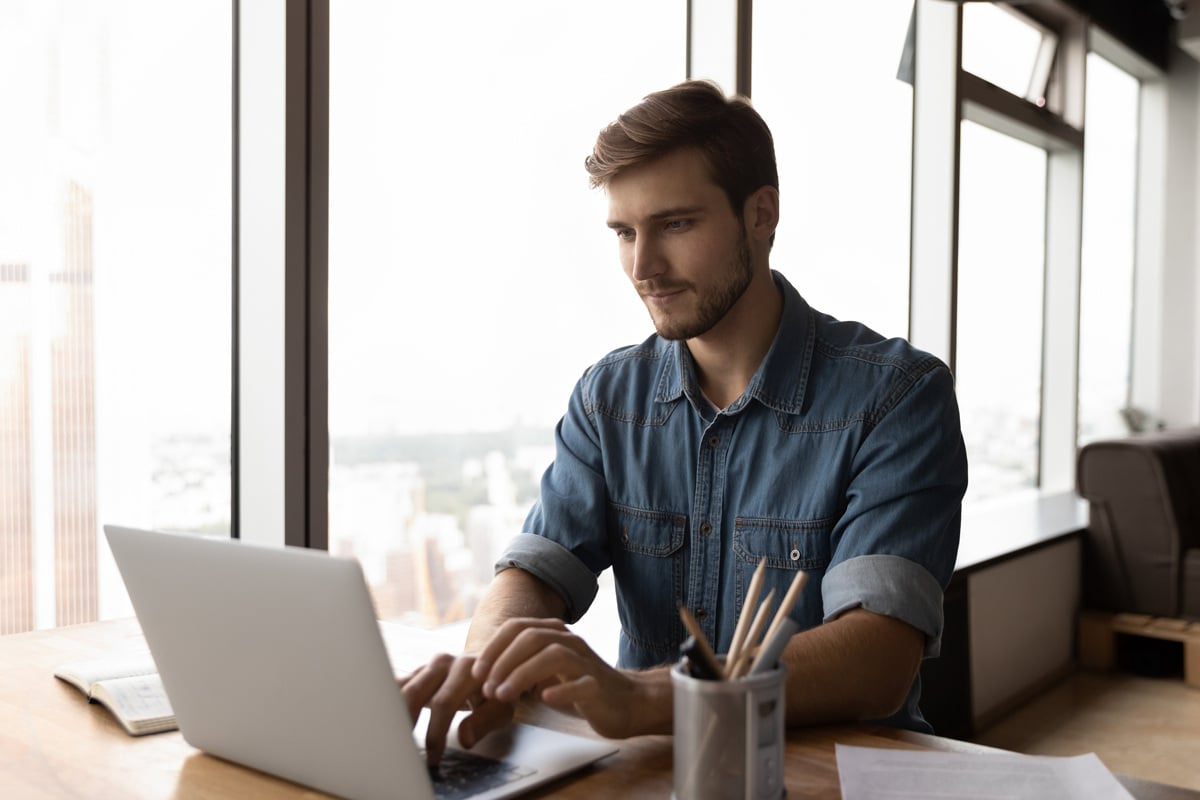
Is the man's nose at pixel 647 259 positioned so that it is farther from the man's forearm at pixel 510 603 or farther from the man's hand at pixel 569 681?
the man's hand at pixel 569 681

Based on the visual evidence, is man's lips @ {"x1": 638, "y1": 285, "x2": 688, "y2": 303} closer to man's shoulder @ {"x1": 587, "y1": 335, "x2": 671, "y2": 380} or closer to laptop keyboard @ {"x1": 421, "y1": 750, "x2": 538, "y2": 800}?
man's shoulder @ {"x1": 587, "y1": 335, "x2": 671, "y2": 380}

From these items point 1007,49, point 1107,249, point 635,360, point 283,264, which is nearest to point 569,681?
point 635,360

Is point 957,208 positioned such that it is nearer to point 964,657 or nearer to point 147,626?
point 964,657

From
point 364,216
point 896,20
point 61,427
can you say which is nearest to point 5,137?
point 61,427

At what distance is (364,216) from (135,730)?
1333 mm

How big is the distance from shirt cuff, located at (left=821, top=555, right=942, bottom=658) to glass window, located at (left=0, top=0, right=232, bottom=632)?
1.26 m

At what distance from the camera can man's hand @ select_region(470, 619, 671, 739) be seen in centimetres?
97

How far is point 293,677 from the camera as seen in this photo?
0.88 metres

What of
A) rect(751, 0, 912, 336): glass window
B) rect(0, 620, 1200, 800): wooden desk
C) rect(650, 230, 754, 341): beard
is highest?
rect(751, 0, 912, 336): glass window

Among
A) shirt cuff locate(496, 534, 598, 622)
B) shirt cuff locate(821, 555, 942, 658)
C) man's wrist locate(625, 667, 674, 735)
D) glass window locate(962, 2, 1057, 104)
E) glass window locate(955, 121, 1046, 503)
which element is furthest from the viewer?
glass window locate(955, 121, 1046, 503)

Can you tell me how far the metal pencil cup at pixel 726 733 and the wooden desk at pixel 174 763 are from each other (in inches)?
4.1

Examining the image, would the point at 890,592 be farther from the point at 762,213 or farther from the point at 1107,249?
the point at 1107,249

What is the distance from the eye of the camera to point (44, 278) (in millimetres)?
1796

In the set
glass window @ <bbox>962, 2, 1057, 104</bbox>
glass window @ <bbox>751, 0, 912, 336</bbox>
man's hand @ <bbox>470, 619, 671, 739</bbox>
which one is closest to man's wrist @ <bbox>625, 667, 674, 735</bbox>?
man's hand @ <bbox>470, 619, 671, 739</bbox>
